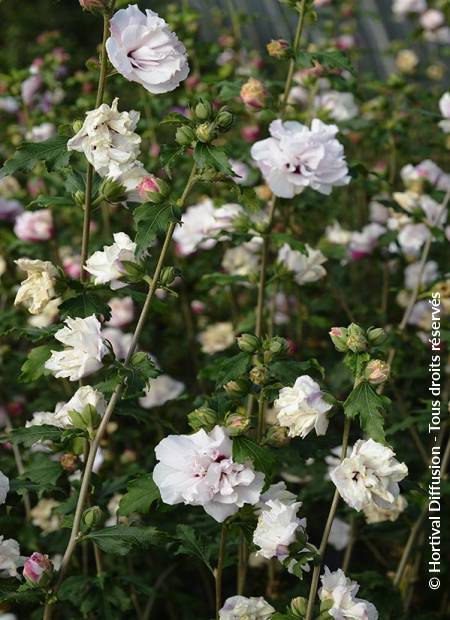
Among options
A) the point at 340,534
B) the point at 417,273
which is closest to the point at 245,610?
the point at 340,534

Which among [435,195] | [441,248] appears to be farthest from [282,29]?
[435,195]

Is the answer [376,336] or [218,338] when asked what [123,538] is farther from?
[218,338]

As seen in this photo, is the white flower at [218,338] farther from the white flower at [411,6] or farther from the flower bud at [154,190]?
the white flower at [411,6]

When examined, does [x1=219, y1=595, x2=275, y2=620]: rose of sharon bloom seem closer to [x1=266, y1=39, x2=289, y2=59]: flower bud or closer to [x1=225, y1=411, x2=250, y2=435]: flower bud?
[x1=225, y1=411, x2=250, y2=435]: flower bud

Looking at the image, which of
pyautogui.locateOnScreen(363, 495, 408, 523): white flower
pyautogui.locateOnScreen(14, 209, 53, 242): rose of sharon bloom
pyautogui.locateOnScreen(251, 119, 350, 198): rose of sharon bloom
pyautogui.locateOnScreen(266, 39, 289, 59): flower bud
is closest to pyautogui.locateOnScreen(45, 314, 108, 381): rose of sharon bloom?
pyautogui.locateOnScreen(251, 119, 350, 198): rose of sharon bloom

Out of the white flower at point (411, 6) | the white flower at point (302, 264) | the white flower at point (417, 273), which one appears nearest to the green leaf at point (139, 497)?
the white flower at point (302, 264)

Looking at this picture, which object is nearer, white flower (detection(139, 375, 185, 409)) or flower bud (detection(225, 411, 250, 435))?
flower bud (detection(225, 411, 250, 435))
